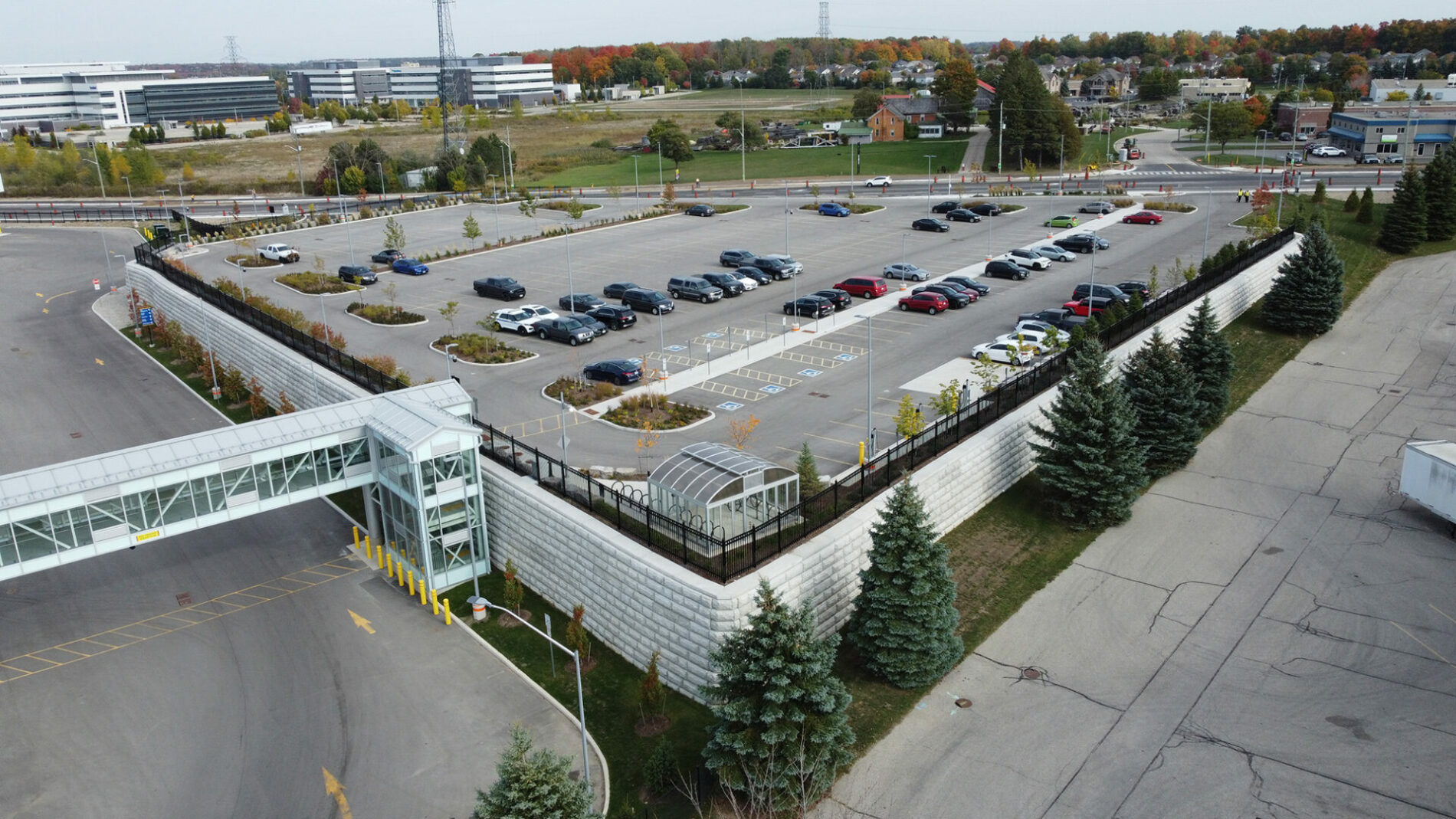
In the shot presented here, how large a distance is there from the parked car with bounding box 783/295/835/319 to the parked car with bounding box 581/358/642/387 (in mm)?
11908

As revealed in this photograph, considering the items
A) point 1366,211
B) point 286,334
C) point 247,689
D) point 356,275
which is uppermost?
point 1366,211

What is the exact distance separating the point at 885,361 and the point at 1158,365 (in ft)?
39.6

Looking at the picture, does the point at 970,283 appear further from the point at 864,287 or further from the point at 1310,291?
the point at 1310,291

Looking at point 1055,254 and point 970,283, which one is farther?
point 1055,254

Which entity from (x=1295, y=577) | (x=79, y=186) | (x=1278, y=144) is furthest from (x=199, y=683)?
(x=1278, y=144)

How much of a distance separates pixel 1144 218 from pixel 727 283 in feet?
111

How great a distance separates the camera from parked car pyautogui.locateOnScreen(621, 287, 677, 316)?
52.4 m

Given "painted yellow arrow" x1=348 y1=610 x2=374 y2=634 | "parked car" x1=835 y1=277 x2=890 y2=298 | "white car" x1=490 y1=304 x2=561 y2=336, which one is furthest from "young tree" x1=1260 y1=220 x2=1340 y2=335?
"painted yellow arrow" x1=348 y1=610 x2=374 y2=634

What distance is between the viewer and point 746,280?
57.8 m

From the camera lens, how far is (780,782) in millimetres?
18609

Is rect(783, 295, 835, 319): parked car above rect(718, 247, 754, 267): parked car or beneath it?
beneath

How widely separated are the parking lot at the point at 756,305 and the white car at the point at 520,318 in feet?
2.48

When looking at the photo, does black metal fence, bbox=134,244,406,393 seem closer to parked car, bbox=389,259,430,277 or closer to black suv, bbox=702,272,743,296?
parked car, bbox=389,259,430,277

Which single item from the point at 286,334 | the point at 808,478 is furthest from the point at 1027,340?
the point at 286,334
